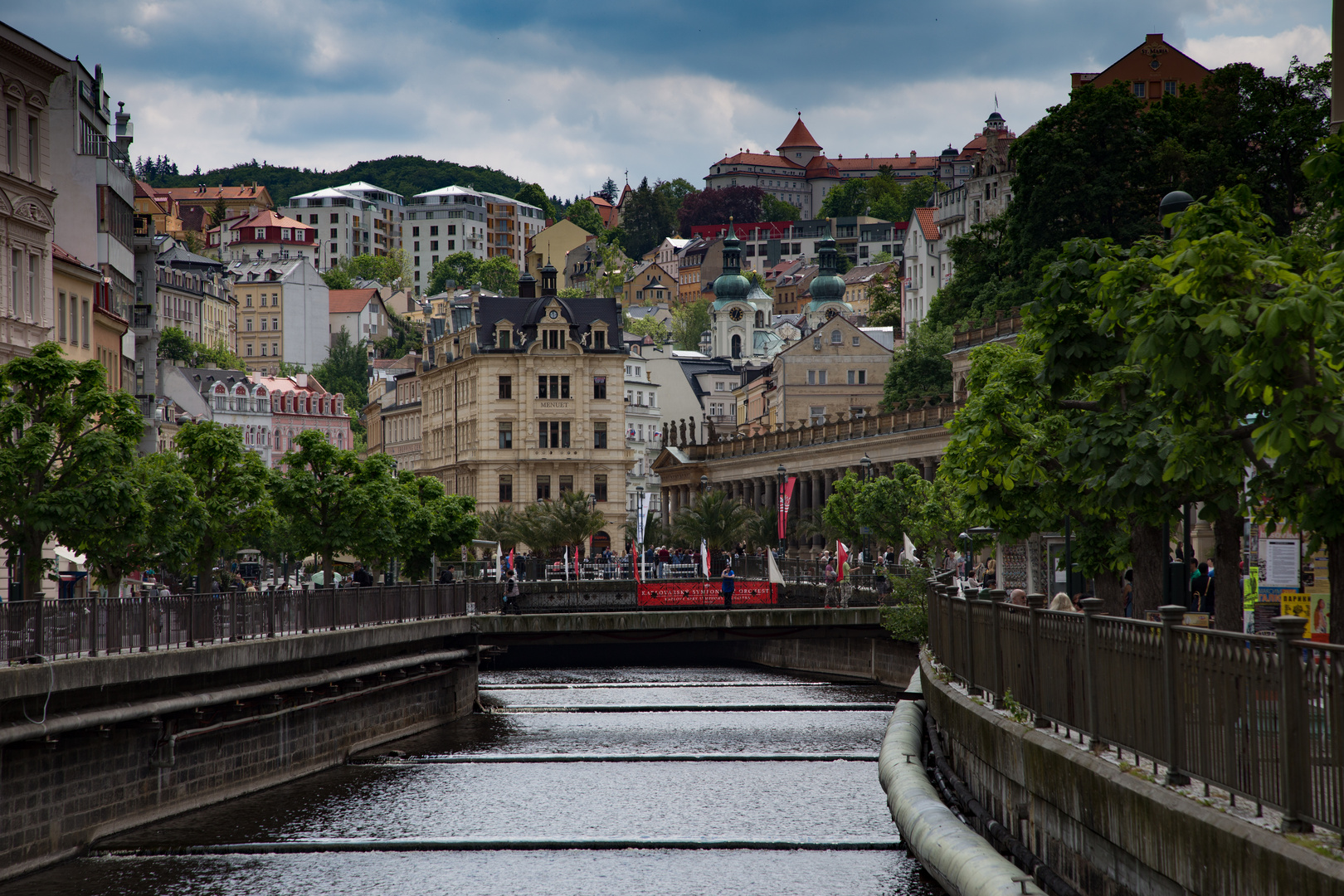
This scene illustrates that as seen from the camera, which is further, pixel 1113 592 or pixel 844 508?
pixel 844 508

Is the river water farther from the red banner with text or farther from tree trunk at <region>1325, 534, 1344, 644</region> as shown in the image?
the red banner with text

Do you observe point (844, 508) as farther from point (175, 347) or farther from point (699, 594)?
point (175, 347)

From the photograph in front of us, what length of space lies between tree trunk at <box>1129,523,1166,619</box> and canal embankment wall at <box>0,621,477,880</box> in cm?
1439

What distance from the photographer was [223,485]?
4022cm

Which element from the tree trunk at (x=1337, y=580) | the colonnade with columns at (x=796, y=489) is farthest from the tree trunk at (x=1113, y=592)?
the colonnade with columns at (x=796, y=489)

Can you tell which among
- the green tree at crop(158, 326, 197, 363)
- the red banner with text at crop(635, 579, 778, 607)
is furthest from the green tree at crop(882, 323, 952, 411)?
the green tree at crop(158, 326, 197, 363)

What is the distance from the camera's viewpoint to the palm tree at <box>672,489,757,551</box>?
3273 inches

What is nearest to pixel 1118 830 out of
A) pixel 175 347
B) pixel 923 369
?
pixel 923 369

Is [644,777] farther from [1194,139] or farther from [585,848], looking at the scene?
[1194,139]

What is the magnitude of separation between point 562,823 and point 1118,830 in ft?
58.3

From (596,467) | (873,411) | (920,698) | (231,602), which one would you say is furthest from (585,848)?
(873,411)

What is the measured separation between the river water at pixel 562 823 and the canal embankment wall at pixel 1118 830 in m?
5.51

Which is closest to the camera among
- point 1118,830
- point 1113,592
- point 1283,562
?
point 1118,830

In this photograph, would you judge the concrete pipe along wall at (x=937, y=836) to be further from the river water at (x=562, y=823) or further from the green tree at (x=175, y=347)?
the green tree at (x=175, y=347)
